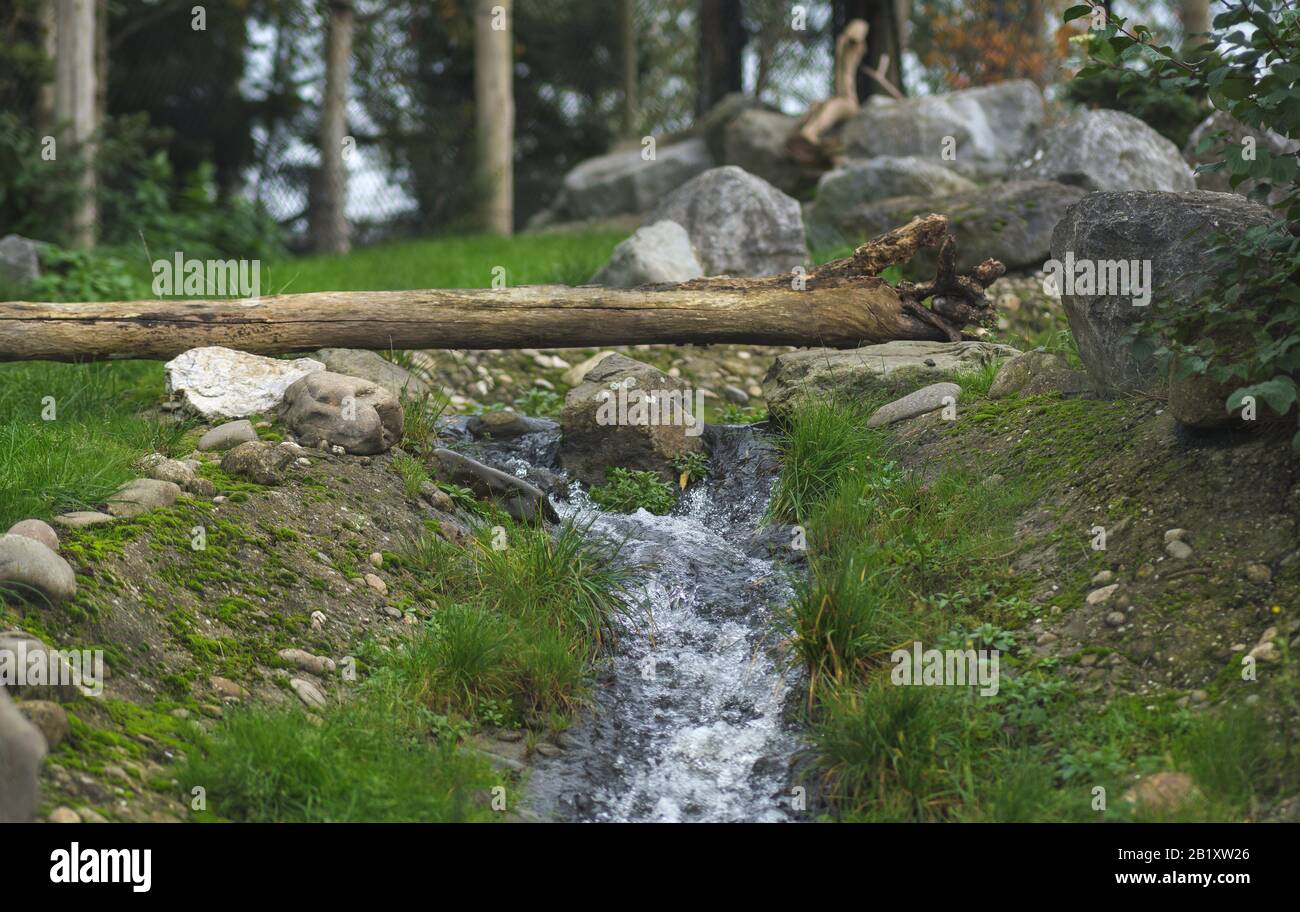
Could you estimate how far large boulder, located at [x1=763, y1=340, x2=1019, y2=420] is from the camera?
6258mm

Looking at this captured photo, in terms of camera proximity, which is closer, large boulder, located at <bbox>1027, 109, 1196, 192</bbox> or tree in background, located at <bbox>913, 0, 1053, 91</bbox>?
large boulder, located at <bbox>1027, 109, 1196, 192</bbox>

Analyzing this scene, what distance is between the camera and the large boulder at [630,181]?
48.7ft

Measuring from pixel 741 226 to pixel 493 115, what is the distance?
18.1 feet

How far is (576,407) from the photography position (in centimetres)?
630

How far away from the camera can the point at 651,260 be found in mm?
8398

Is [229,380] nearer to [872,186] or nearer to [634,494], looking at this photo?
[634,494]

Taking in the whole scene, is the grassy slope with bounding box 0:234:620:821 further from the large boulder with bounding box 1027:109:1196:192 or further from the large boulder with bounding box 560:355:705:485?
the large boulder with bounding box 1027:109:1196:192

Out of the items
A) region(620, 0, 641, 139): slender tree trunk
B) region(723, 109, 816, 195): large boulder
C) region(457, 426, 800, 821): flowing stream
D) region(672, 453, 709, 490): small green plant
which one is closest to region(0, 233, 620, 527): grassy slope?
region(457, 426, 800, 821): flowing stream

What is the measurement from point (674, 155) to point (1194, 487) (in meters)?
11.2

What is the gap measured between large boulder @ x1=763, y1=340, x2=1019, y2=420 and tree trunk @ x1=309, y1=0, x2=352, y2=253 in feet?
28.6

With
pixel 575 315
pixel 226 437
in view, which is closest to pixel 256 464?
pixel 226 437

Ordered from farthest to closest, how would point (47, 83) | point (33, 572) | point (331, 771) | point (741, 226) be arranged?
point (47, 83), point (741, 226), point (33, 572), point (331, 771)

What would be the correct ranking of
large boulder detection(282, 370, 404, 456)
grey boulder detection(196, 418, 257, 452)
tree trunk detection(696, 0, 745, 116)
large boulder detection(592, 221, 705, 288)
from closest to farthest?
grey boulder detection(196, 418, 257, 452) < large boulder detection(282, 370, 404, 456) < large boulder detection(592, 221, 705, 288) < tree trunk detection(696, 0, 745, 116)
